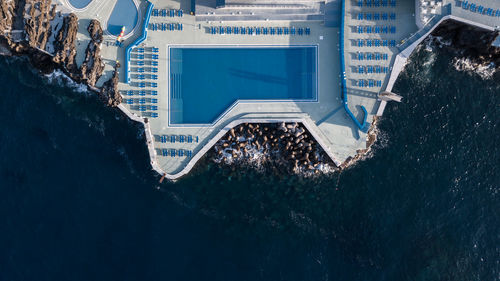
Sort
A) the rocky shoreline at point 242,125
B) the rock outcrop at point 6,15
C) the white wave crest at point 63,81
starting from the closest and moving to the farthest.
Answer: the rock outcrop at point 6,15, the rocky shoreline at point 242,125, the white wave crest at point 63,81

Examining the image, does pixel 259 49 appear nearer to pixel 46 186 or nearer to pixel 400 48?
pixel 400 48

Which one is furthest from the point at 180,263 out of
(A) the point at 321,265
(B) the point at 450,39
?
(B) the point at 450,39

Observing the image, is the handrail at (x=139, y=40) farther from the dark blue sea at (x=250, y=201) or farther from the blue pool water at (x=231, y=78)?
the dark blue sea at (x=250, y=201)

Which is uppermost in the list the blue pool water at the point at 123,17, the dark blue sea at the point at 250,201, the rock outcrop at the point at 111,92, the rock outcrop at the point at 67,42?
the blue pool water at the point at 123,17

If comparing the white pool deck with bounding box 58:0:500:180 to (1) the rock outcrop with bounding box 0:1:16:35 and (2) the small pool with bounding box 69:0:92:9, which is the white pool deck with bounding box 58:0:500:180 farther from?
(1) the rock outcrop with bounding box 0:1:16:35

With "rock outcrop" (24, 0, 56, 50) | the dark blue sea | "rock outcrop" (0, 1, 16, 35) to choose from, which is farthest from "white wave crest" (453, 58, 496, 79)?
"rock outcrop" (0, 1, 16, 35)

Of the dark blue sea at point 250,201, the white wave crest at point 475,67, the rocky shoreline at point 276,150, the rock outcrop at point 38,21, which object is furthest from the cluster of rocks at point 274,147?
the rock outcrop at point 38,21

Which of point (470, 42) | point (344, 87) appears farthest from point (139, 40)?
point (470, 42)
